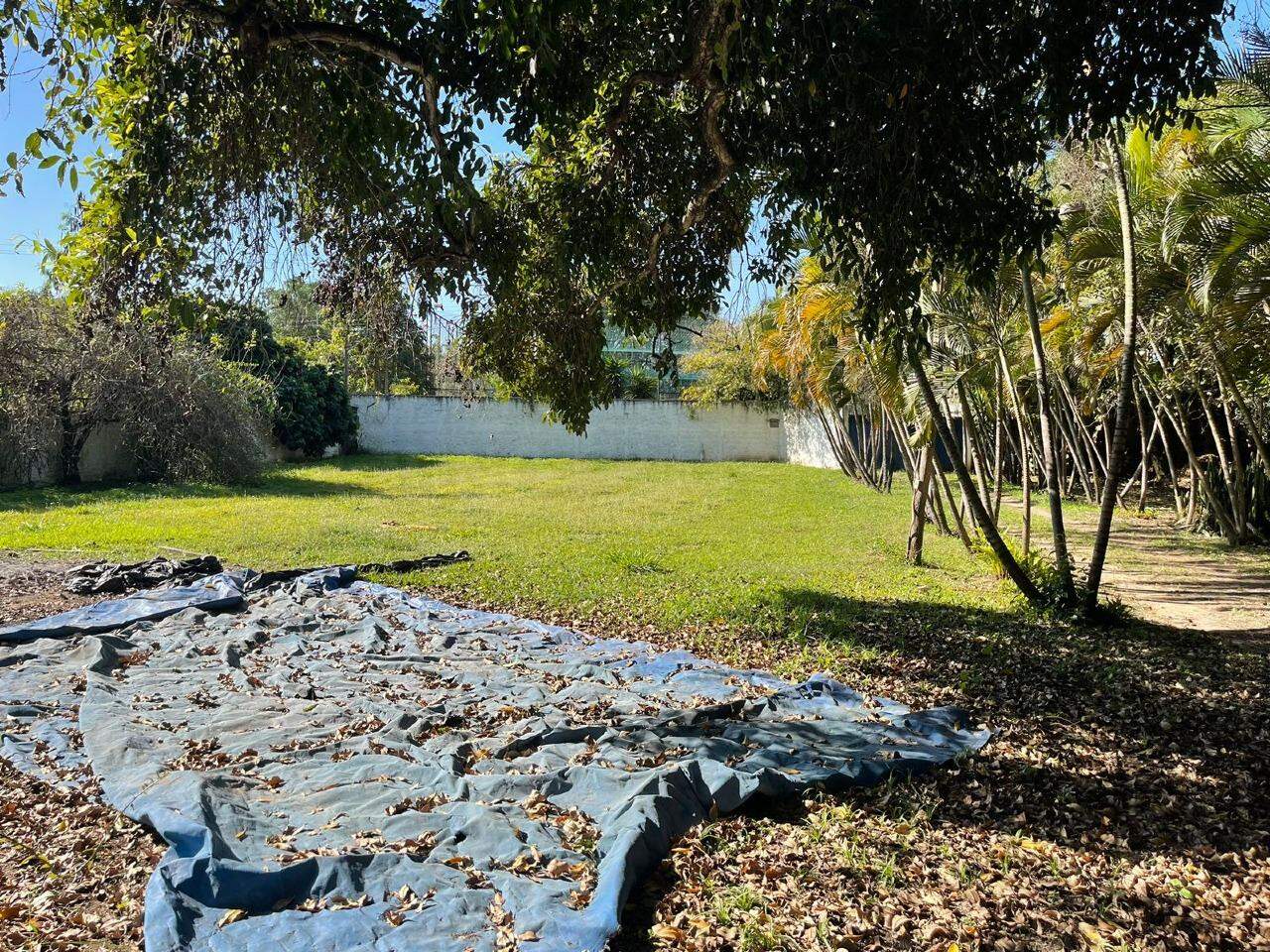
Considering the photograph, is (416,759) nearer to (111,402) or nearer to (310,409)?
(111,402)

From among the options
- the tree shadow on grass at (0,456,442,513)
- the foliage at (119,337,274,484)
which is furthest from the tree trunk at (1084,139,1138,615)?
the foliage at (119,337,274,484)

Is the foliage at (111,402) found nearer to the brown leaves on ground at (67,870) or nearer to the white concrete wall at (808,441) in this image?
the brown leaves on ground at (67,870)

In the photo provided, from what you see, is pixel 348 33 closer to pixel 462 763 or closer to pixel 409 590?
pixel 462 763

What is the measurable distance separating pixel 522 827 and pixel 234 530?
9.03m

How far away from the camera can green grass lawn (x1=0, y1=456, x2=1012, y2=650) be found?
7527mm

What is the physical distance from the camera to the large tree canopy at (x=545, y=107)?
3.88 meters

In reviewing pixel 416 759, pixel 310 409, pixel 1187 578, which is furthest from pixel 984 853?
pixel 310 409

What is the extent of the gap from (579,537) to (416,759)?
23.3 feet

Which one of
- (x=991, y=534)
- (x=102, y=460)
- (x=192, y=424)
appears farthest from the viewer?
(x=102, y=460)

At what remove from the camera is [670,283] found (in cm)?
656

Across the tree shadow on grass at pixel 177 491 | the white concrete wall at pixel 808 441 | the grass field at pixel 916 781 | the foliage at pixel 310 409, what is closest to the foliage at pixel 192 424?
the tree shadow on grass at pixel 177 491

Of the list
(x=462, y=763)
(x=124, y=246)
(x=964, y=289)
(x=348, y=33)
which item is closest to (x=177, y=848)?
(x=462, y=763)

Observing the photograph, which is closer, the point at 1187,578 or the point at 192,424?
the point at 1187,578

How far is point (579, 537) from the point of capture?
35.9 ft
